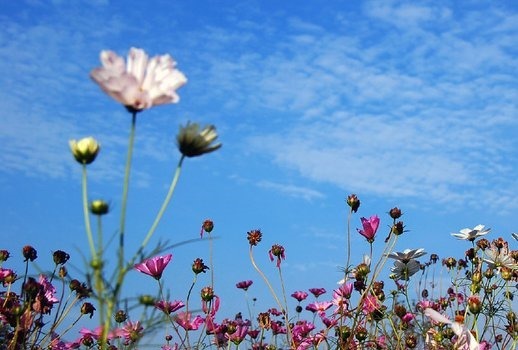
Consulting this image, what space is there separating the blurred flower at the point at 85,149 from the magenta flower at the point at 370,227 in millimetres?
1853

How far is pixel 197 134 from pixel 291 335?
7.13ft

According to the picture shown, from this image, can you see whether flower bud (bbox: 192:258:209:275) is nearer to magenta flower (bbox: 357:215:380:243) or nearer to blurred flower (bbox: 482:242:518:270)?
magenta flower (bbox: 357:215:380:243)

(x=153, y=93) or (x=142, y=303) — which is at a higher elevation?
(x=153, y=93)

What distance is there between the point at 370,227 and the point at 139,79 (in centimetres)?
187

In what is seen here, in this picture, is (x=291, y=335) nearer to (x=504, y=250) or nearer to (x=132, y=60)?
(x=504, y=250)

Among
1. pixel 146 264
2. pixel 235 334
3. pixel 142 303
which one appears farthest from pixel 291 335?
pixel 142 303

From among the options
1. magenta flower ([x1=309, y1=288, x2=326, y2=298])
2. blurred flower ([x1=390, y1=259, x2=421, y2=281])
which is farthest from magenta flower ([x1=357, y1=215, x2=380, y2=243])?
magenta flower ([x1=309, y1=288, x2=326, y2=298])

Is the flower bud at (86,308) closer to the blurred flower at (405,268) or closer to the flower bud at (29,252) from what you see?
the flower bud at (29,252)

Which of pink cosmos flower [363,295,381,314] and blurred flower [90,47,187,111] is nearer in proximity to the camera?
blurred flower [90,47,187,111]

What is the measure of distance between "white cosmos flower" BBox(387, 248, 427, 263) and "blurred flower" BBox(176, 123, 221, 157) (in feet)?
7.30

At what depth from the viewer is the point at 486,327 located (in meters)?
3.56

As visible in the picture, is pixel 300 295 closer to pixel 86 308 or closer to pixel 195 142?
pixel 86 308

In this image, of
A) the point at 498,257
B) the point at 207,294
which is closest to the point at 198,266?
the point at 207,294

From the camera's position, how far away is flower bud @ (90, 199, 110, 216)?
1.25 meters
